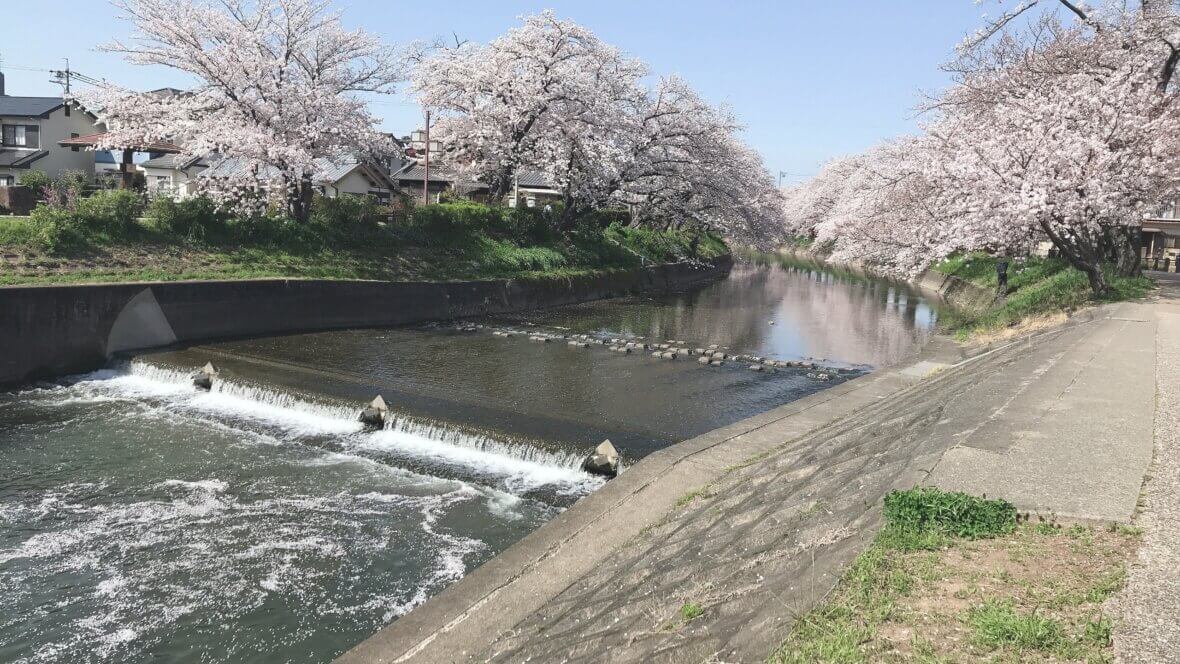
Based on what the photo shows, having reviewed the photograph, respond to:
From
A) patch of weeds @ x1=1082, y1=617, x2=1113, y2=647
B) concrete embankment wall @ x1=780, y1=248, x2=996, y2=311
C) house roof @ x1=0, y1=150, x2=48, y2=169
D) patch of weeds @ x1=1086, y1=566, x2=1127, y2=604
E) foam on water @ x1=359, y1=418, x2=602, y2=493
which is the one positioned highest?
house roof @ x1=0, y1=150, x2=48, y2=169

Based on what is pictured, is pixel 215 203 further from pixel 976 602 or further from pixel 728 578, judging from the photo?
pixel 976 602

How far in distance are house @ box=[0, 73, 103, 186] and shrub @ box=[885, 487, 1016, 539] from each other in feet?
144

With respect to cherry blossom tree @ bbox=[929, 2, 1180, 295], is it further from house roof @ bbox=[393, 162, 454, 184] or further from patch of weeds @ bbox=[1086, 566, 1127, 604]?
house roof @ bbox=[393, 162, 454, 184]

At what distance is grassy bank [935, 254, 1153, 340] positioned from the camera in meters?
19.4

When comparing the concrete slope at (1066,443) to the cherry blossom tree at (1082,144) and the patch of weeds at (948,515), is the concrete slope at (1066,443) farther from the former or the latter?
the cherry blossom tree at (1082,144)

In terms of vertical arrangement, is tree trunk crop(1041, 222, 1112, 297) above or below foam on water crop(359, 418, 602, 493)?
above

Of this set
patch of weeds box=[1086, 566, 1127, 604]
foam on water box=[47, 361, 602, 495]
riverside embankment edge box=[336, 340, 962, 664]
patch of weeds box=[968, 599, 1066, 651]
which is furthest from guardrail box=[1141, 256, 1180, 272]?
patch of weeds box=[968, 599, 1066, 651]

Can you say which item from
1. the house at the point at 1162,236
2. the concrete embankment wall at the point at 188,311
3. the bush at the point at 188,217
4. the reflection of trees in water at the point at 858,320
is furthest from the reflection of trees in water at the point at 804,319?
the bush at the point at 188,217

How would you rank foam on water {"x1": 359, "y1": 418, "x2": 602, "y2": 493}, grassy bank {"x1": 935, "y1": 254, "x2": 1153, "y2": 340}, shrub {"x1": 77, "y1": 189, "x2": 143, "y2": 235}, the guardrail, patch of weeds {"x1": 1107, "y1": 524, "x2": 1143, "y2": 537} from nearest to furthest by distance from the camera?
1. patch of weeds {"x1": 1107, "y1": 524, "x2": 1143, "y2": 537}
2. foam on water {"x1": 359, "y1": 418, "x2": 602, "y2": 493}
3. shrub {"x1": 77, "y1": 189, "x2": 143, "y2": 235}
4. grassy bank {"x1": 935, "y1": 254, "x2": 1153, "y2": 340}
5. the guardrail

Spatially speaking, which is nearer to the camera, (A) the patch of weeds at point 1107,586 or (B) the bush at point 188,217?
(A) the patch of weeds at point 1107,586

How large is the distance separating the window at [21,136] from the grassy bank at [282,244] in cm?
2507

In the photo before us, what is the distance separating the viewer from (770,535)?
587 centimetres

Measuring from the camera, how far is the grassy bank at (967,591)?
3809 mm

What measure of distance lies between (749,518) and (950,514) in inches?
68.2
